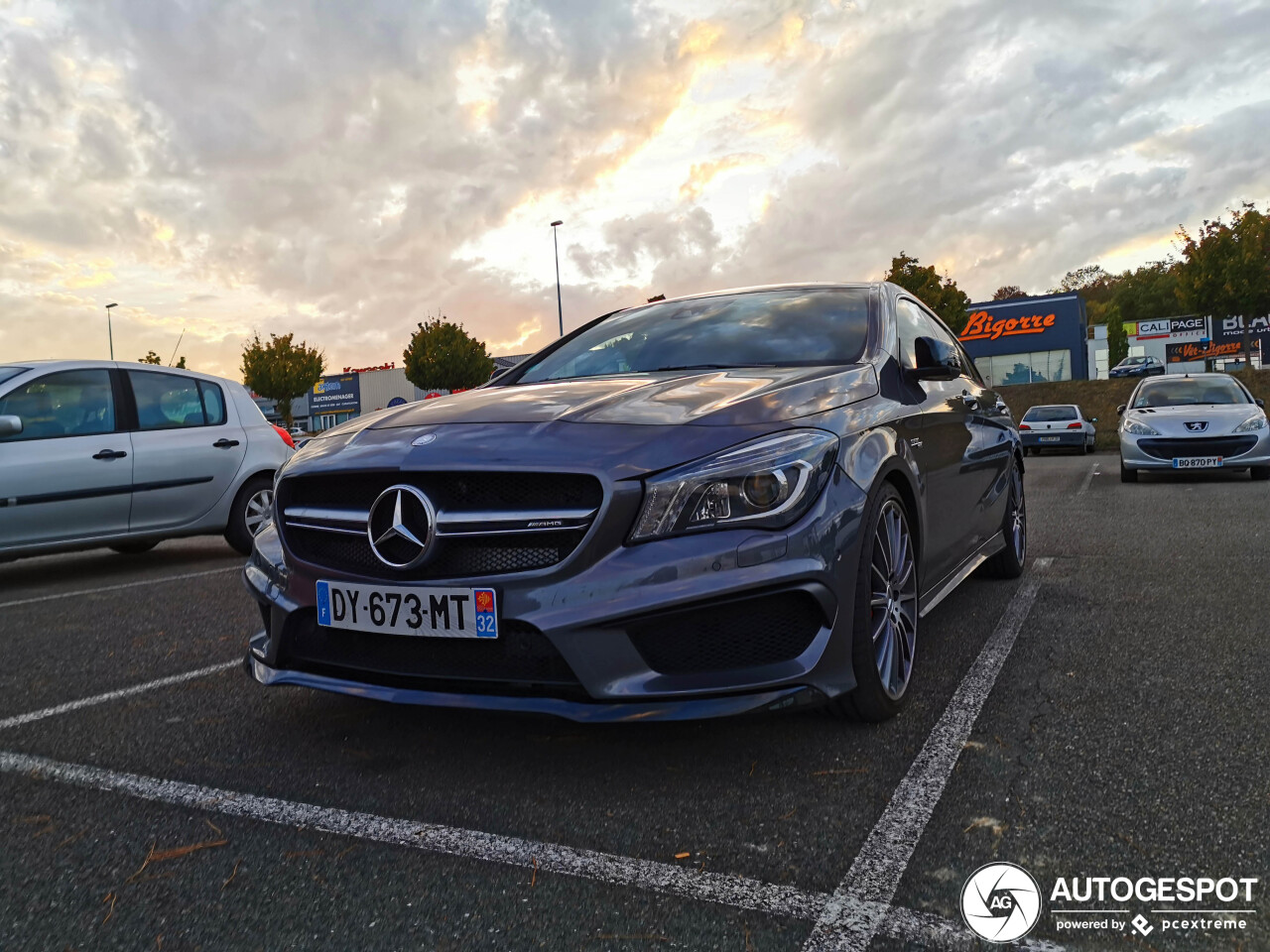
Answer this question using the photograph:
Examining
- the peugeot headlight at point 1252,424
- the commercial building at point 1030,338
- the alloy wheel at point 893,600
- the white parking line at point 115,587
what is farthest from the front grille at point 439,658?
the commercial building at point 1030,338

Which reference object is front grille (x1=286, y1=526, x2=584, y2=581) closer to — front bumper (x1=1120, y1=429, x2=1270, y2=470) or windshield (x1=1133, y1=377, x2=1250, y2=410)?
front bumper (x1=1120, y1=429, x2=1270, y2=470)

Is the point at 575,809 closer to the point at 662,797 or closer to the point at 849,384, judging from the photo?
the point at 662,797

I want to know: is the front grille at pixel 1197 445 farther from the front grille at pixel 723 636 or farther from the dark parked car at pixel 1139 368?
the dark parked car at pixel 1139 368

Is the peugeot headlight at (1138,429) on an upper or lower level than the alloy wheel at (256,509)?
upper

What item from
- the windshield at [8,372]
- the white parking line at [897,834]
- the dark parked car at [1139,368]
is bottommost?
the white parking line at [897,834]

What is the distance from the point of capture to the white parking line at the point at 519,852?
75.0 inches

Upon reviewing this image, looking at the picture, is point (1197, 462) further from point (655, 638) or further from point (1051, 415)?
point (655, 638)

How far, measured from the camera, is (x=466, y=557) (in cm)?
261

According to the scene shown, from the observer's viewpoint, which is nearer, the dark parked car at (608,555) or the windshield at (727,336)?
the dark parked car at (608,555)

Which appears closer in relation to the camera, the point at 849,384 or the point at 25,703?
the point at 849,384

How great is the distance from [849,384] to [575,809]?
5.18ft

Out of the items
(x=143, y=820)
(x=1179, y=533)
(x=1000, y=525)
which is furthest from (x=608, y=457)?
(x=1179, y=533)

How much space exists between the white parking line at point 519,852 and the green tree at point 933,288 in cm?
4627

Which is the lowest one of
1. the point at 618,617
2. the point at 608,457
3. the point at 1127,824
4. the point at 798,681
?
the point at 1127,824
